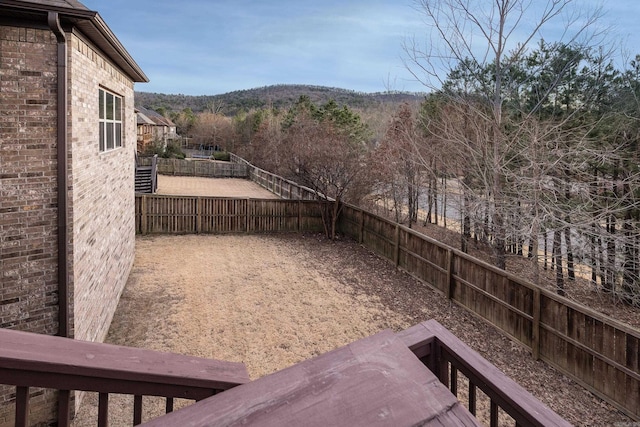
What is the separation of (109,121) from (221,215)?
800 centimetres

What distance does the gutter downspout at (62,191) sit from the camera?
4.70 metres

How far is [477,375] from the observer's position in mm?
1392

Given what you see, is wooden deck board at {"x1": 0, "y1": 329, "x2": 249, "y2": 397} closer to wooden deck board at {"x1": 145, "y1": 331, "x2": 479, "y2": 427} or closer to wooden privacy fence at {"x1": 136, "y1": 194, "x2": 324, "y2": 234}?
wooden deck board at {"x1": 145, "y1": 331, "x2": 479, "y2": 427}

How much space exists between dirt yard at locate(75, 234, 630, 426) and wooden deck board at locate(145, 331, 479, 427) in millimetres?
4755

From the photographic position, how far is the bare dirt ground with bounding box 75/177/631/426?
6.31 meters

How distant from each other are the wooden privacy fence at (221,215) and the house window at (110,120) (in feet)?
19.6

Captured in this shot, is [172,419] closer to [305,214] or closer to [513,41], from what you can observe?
[513,41]

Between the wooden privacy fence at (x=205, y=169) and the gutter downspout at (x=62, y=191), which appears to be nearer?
the gutter downspout at (x=62, y=191)

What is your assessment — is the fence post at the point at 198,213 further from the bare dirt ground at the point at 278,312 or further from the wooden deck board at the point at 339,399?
the wooden deck board at the point at 339,399

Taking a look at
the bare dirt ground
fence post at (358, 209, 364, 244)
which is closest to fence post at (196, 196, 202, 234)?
the bare dirt ground

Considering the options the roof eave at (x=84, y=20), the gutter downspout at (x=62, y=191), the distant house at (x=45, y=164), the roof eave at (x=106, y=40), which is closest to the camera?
the roof eave at (x=84, y=20)

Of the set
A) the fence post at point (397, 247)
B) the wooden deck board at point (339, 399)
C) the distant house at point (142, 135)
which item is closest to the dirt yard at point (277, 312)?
the fence post at point (397, 247)

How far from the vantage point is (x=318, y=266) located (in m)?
11.9

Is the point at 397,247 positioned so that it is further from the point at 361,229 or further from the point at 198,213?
the point at 198,213
